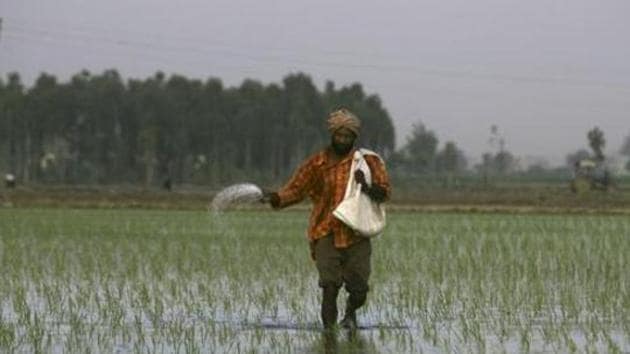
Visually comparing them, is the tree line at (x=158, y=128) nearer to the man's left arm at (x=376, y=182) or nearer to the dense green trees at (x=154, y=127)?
the dense green trees at (x=154, y=127)

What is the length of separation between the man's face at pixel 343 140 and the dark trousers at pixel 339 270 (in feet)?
1.79

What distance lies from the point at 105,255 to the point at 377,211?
8534 mm

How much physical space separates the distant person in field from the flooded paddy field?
10.0 inches

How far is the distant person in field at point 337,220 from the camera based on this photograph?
922 centimetres

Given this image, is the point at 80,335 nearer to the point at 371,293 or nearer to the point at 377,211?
the point at 377,211

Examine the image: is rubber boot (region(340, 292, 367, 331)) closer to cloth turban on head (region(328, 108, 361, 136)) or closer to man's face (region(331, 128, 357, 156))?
man's face (region(331, 128, 357, 156))

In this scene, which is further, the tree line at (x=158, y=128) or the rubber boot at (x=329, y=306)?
the tree line at (x=158, y=128)

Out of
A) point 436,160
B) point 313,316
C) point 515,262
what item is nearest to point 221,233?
point 515,262

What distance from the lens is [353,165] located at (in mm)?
9258

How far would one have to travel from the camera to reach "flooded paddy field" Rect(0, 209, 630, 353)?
28.2 feet

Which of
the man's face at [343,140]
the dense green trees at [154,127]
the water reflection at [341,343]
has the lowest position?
the water reflection at [341,343]

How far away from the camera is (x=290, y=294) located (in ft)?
38.5

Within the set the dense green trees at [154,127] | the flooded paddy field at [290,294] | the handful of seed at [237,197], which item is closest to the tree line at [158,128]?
the dense green trees at [154,127]

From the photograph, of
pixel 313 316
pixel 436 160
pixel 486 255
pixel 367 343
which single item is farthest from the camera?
pixel 436 160
